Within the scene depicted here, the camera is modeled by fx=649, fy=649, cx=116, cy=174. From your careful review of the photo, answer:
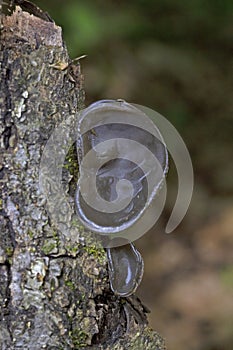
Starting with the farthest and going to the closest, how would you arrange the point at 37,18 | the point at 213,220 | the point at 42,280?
the point at 213,220 < the point at 37,18 < the point at 42,280

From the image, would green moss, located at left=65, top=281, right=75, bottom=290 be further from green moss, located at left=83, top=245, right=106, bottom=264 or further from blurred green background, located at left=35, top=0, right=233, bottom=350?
blurred green background, located at left=35, top=0, right=233, bottom=350

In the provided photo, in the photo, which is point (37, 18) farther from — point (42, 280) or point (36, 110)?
point (42, 280)

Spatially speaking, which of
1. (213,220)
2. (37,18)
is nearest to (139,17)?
(213,220)

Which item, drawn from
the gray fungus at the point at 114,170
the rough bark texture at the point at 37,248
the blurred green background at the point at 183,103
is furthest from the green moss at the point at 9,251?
the blurred green background at the point at 183,103

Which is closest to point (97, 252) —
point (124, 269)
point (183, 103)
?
point (124, 269)

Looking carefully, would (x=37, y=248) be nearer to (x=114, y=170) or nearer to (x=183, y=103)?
(x=114, y=170)

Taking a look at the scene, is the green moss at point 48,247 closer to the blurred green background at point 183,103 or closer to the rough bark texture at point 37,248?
the rough bark texture at point 37,248

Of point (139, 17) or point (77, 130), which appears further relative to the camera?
point (139, 17)

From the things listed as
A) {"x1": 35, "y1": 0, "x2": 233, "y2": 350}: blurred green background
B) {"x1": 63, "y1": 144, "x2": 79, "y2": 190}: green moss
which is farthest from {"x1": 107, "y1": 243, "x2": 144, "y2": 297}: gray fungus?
{"x1": 35, "y1": 0, "x2": 233, "y2": 350}: blurred green background
